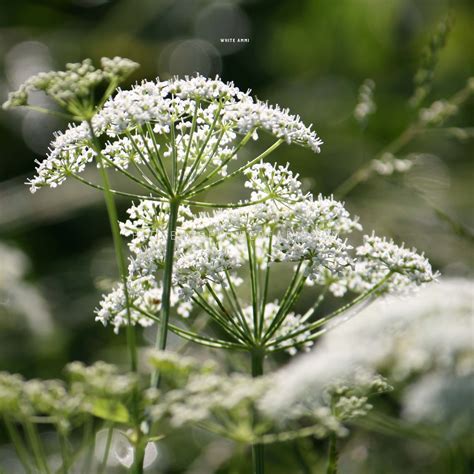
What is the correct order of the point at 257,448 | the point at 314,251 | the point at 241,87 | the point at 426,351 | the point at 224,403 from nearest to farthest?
the point at 426,351 < the point at 224,403 < the point at 257,448 < the point at 314,251 < the point at 241,87

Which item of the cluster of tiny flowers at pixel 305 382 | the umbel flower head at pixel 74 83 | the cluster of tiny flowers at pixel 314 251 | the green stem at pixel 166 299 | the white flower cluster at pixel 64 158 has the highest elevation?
the white flower cluster at pixel 64 158

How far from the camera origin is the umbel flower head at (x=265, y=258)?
2.93 metres

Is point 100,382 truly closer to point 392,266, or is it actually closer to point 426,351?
point 426,351

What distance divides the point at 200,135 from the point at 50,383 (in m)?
1.34

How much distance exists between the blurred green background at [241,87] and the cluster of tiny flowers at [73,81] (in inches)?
170

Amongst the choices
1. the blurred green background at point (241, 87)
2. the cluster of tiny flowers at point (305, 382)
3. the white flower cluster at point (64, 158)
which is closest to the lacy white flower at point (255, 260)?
the white flower cluster at point (64, 158)

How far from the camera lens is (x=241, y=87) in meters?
11.6

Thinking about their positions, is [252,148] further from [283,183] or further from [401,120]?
[283,183]

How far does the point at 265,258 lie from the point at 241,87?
8.74 meters

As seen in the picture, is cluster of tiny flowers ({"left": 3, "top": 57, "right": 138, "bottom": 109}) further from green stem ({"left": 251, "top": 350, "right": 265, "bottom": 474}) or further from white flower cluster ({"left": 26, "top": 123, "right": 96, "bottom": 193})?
green stem ({"left": 251, "top": 350, "right": 265, "bottom": 474})

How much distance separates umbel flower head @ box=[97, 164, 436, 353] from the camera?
293 centimetres

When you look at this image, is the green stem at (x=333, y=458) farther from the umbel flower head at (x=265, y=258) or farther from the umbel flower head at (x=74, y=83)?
the umbel flower head at (x=74, y=83)

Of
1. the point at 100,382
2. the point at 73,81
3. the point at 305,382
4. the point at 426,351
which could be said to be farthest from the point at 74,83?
the point at 426,351

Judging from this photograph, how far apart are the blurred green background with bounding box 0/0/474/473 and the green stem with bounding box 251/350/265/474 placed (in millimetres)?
3978
